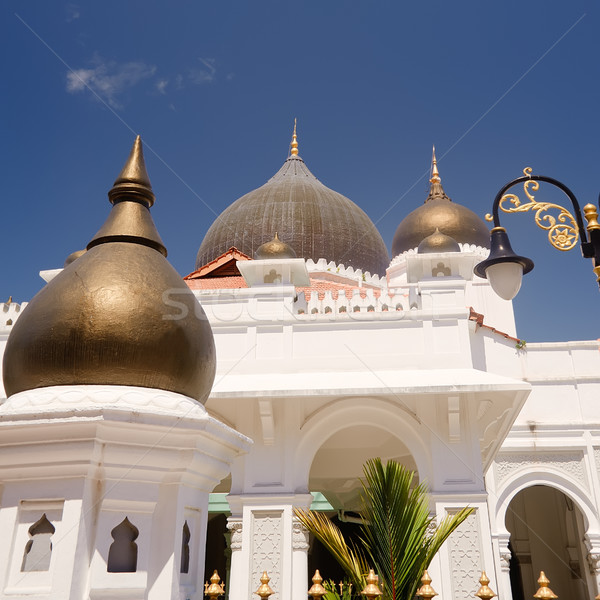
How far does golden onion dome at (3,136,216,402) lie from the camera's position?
2.40 m

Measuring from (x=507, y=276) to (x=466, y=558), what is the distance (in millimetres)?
4070

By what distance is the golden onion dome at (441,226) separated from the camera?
19.1 meters

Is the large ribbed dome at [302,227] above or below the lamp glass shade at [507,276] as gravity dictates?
above

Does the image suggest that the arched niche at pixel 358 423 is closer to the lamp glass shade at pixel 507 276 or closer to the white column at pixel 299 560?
the white column at pixel 299 560

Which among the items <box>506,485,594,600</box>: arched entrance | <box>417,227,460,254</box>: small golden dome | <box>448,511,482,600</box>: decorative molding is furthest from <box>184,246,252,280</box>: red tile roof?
<box>506,485,594,600</box>: arched entrance

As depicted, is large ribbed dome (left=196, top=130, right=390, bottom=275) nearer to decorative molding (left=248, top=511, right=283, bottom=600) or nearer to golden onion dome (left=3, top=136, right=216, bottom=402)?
decorative molding (left=248, top=511, right=283, bottom=600)

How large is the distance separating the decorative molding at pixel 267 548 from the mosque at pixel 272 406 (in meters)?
0.02

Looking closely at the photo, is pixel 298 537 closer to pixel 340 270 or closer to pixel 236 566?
pixel 236 566

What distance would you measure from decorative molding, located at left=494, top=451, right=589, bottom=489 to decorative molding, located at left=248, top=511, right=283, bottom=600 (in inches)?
232

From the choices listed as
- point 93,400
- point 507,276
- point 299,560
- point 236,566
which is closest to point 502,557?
point 299,560

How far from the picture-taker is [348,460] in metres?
10.9

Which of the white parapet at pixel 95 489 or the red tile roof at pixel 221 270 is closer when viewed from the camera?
the white parapet at pixel 95 489

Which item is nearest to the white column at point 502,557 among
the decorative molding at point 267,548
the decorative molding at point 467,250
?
the decorative molding at point 267,548

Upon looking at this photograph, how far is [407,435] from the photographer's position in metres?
8.14
